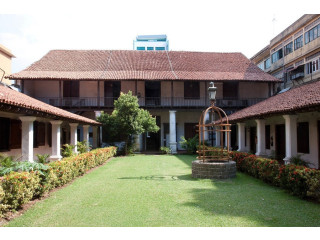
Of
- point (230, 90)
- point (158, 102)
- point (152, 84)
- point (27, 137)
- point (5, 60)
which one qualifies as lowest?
point (27, 137)

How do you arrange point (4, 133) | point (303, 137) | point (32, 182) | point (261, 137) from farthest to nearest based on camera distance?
point (261, 137)
point (303, 137)
point (4, 133)
point (32, 182)

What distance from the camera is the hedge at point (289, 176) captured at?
6.83 metres

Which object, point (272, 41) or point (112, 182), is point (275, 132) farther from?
point (272, 41)

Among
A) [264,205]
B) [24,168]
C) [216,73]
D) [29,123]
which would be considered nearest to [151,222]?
[264,205]

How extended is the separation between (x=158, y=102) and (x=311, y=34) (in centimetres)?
1258

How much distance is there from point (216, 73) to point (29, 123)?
17.4 metres

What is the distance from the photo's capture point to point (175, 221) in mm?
5371

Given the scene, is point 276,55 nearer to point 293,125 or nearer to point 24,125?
point 293,125

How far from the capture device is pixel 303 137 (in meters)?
12.7

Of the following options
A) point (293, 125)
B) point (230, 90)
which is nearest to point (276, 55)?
point (230, 90)

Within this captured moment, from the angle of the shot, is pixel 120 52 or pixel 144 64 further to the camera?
pixel 120 52

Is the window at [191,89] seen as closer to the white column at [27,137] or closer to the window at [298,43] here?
the window at [298,43]

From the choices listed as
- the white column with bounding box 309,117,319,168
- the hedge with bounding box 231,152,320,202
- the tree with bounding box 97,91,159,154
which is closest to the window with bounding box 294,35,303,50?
the tree with bounding box 97,91,159,154

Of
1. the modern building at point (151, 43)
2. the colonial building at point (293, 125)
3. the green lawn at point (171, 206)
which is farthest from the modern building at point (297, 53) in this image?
the modern building at point (151, 43)
